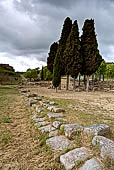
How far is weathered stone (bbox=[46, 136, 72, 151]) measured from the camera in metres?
2.08

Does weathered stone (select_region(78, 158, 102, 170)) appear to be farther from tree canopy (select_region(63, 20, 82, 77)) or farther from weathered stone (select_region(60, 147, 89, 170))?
tree canopy (select_region(63, 20, 82, 77))

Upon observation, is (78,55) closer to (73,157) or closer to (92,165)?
Answer: (73,157)

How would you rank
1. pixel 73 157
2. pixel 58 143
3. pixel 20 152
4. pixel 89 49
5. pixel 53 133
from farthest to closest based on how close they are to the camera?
pixel 89 49, pixel 53 133, pixel 58 143, pixel 20 152, pixel 73 157

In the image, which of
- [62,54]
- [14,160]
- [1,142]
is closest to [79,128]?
[14,160]

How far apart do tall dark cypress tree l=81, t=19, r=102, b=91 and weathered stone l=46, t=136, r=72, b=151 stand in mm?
13819

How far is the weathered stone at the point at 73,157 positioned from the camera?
1626 mm

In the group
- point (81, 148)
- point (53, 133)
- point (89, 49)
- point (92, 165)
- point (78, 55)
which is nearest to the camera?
point (92, 165)

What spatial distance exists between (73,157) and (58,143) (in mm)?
506

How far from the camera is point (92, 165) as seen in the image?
4.97ft

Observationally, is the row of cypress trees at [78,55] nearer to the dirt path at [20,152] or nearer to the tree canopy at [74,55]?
the tree canopy at [74,55]

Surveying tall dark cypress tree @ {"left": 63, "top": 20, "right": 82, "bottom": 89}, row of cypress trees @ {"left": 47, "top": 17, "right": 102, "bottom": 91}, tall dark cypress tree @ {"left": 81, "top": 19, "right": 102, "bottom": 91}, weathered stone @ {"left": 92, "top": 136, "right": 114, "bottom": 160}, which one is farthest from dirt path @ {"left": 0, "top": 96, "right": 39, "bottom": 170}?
tall dark cypress tree @ {"left": 81, "top": 19, "right": 102, "bottom": 91}

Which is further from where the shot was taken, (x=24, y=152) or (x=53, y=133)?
(x=53, y=133)

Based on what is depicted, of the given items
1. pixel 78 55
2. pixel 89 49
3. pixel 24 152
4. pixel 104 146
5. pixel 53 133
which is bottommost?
pixel 24 152

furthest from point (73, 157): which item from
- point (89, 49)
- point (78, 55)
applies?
point (89, 49)
